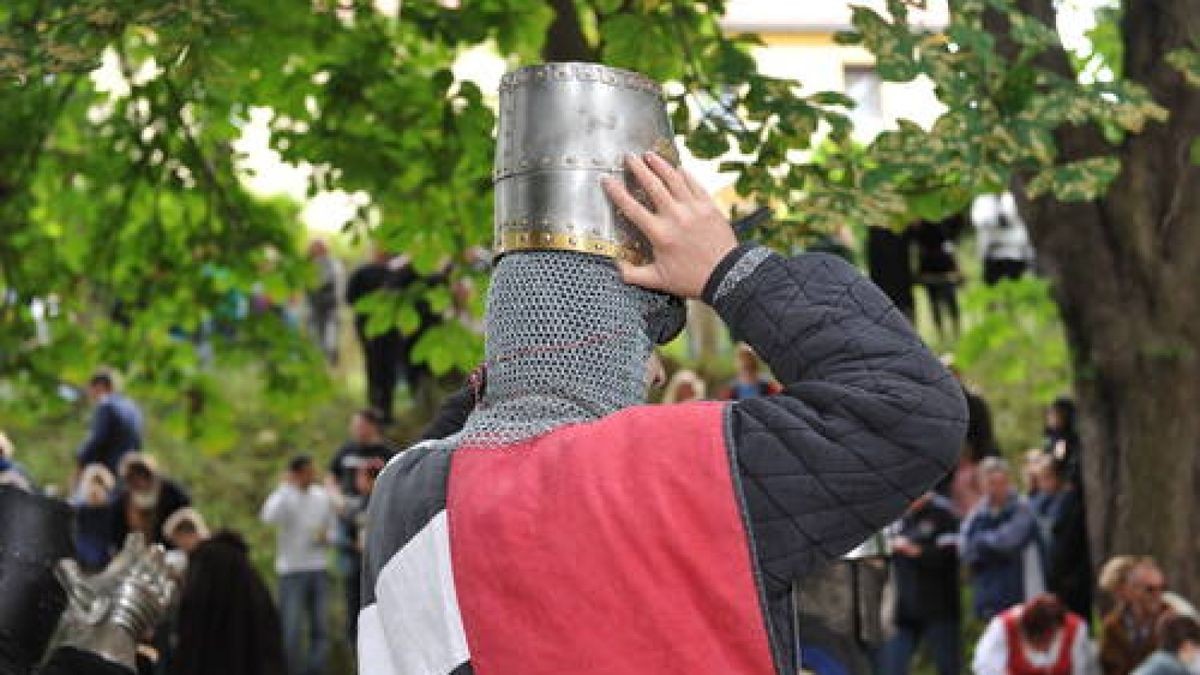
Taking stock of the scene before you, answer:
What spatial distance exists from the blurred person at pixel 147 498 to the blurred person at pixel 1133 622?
5.39 m

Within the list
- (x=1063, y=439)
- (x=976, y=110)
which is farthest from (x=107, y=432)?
(x=976, y=110)

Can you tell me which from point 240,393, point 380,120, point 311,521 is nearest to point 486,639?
point 380,120

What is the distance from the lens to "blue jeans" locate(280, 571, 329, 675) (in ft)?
50.9

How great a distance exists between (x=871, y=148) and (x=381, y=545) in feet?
16.9

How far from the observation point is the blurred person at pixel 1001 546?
1339cm

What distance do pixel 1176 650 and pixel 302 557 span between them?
6.30 m

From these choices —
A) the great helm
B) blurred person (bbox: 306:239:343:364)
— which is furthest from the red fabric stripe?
blurred person (bbox: 306:239:343:364)

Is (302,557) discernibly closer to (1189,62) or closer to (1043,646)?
(1043,646)

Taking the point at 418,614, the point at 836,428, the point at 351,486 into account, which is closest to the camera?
the point at 836,428

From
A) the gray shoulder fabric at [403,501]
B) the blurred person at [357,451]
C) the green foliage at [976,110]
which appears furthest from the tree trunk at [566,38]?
the gray shoulder fabric at [403,501]

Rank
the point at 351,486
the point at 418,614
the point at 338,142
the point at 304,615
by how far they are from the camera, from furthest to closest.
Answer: the point at 304,615 < the point at 351,486 < the point at 338,142 < the point at 418,614

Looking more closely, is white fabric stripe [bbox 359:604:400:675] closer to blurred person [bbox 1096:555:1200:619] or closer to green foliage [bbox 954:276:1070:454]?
blurred person [bbox 1096:555:1200:619]

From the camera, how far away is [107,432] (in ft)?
52.6

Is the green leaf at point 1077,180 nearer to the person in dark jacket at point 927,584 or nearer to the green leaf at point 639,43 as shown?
the green leaf at point 639,43
